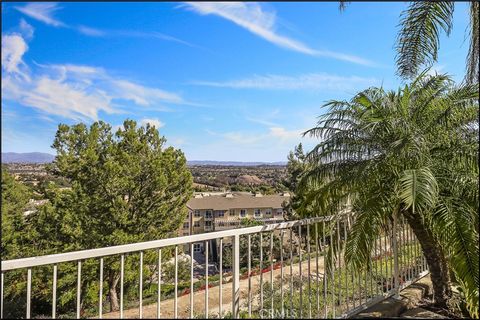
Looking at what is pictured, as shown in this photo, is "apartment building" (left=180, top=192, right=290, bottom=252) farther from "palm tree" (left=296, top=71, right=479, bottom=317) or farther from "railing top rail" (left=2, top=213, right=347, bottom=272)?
"railing top rail" (left=2, top=213, right=347, bottom=272)

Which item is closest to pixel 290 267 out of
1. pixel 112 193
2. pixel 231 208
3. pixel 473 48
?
pixel 473 48

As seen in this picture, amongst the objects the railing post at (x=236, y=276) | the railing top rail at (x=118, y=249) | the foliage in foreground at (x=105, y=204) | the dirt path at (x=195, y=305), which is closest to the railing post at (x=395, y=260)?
the railing top rail at (x=118, y=249)

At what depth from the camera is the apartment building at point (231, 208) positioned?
25.8m

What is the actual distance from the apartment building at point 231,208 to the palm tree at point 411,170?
22.5m

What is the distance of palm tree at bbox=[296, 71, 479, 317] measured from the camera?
2631mm

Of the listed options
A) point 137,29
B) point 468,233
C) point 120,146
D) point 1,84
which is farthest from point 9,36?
point 120,146

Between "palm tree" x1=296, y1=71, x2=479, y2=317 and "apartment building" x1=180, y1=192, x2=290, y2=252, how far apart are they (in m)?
22.5

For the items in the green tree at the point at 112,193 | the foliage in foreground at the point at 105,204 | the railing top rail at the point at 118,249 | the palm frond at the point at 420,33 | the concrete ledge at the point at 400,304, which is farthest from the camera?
the green tree at the point at 112,193

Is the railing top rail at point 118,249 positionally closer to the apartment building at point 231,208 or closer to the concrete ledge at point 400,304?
the concrete ledge at point 400,304

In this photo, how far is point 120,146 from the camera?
15.6 m

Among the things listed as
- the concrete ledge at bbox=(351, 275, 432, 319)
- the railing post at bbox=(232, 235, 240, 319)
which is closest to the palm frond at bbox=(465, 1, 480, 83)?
the concrete ledge at bbox=(351, 275, 432, 319)

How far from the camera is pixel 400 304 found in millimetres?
3289

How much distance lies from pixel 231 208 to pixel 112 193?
13181 mm

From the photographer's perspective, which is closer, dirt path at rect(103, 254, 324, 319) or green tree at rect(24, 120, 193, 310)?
dirt path at rect(103, 254, 324, 319)
